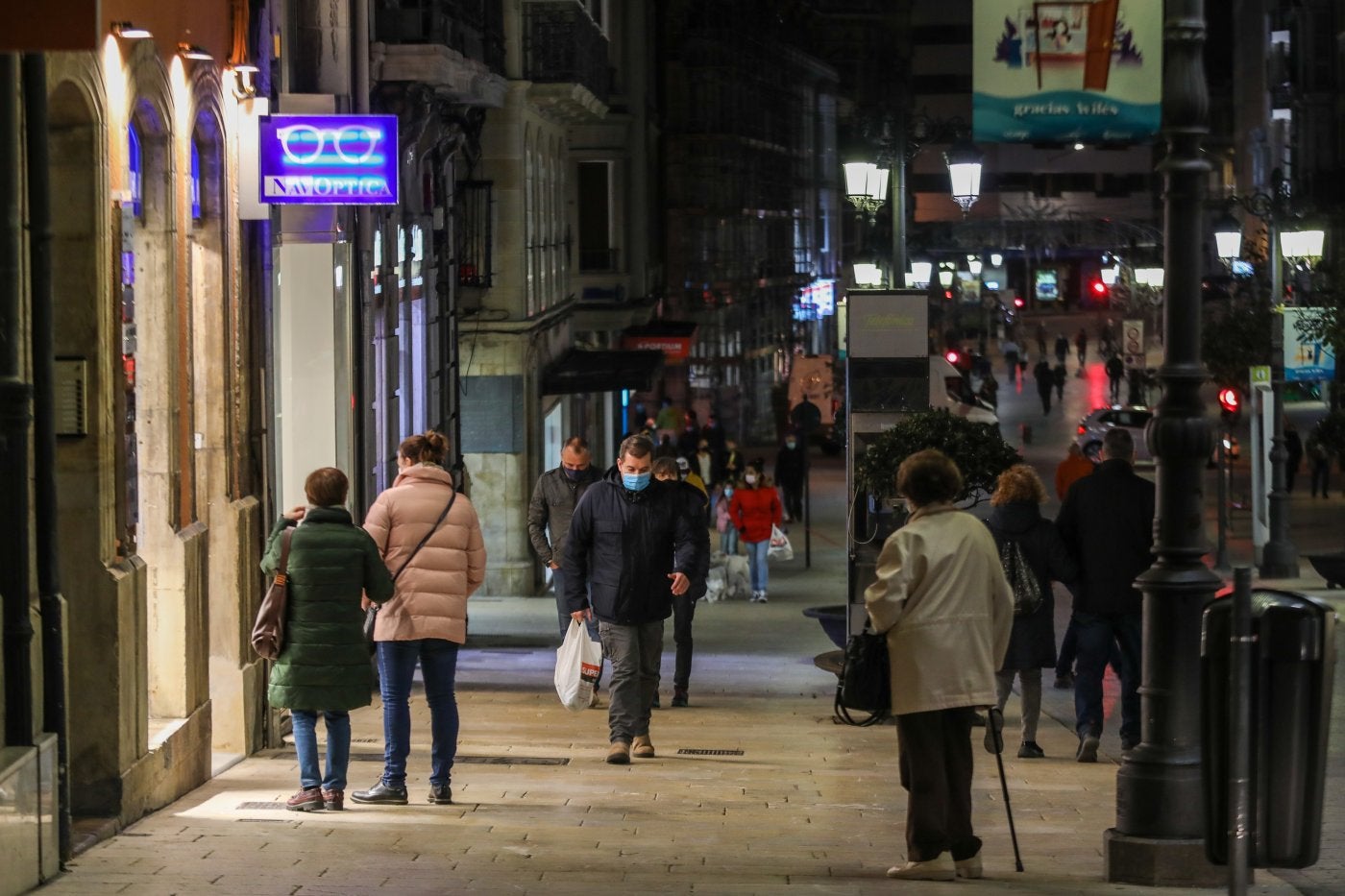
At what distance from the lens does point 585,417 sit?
35625 millimetres

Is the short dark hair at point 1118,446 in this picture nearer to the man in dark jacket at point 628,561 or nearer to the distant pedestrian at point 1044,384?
the man in dark jacket at point 628,561

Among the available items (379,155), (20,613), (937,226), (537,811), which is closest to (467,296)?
(379,155)

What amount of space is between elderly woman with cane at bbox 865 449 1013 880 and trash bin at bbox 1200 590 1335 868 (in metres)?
1.31

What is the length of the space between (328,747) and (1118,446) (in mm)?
5107

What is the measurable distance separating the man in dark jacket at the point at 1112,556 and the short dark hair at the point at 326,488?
4533 millimetres

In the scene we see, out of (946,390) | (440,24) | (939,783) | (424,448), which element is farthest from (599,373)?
(939,783)

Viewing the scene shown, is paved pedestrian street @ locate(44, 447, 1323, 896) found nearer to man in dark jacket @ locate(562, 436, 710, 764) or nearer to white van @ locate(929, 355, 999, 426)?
man in dark jacket @ locate(562, 436, 710, 764)

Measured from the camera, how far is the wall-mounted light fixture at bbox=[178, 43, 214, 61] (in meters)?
10.8

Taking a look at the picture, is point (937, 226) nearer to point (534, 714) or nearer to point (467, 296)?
point (467, 296)

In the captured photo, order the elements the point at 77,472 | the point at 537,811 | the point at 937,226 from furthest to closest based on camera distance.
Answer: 1. the point at 937,226
2. the point at 537,811
3. the point at 77,472

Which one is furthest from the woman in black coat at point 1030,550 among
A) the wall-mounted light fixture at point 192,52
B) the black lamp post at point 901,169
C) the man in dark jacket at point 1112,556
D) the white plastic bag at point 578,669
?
the black lamp post at point 901,169

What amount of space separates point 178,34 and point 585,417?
81.6ft

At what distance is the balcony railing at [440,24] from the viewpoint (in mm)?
19391

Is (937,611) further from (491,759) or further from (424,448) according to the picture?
(491,759)
